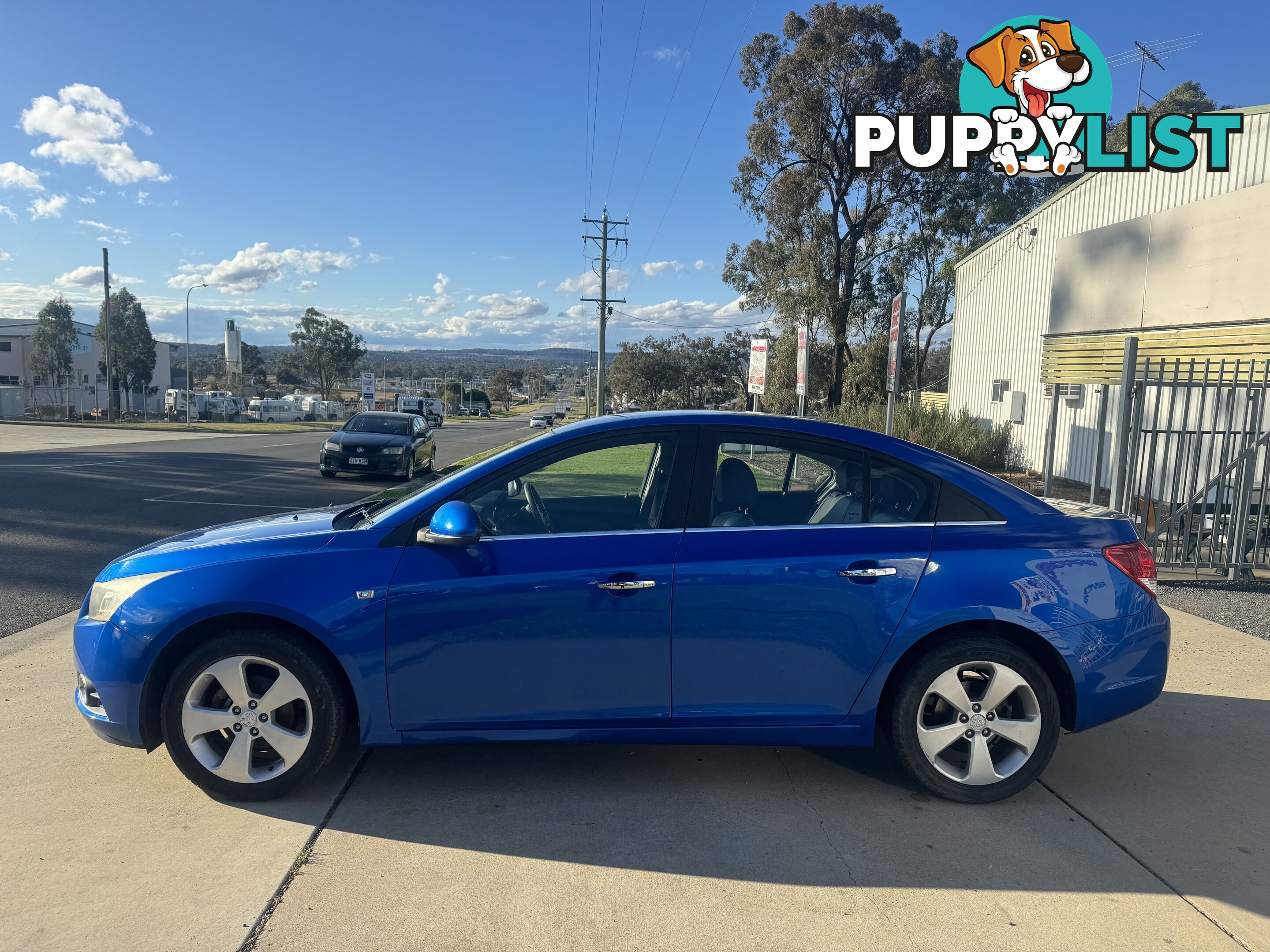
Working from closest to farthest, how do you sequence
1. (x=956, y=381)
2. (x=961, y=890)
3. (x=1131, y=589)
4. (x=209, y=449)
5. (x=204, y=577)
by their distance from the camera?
1. (x=961, y=890)
2. (x=204, y=577)
3. (x=1131, y=589)
4. (x=956, y=381)
5. (x=209, y=449)

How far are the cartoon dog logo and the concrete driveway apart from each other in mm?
19659

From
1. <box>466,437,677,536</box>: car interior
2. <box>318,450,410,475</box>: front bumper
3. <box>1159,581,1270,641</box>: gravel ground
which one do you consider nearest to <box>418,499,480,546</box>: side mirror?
<box>466,437,677,536</box>: car interior

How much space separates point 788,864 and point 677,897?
1.54 feet

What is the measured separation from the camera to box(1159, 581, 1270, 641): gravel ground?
6.80 meters

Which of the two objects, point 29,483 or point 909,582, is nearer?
point 909,582

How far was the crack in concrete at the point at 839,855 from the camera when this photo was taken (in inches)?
113

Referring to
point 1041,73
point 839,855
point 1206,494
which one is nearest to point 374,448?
point 1206,494

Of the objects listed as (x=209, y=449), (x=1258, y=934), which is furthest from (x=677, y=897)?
(x=209, y=449)

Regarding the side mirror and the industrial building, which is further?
the industrial building

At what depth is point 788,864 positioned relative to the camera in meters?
3.21

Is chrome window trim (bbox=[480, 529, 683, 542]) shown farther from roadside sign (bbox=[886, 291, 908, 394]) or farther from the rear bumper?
roadside sign (bbox=[886, 291, 908, 394])

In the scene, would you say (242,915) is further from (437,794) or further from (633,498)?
(633,498)

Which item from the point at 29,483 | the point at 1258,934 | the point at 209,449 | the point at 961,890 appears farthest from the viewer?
the point at 209,449

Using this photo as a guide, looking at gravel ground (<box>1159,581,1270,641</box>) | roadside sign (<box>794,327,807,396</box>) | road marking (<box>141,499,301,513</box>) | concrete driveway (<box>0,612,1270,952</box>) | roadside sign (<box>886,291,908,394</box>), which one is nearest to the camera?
concrete driveway (<box>0,612,1270,952</box>)
